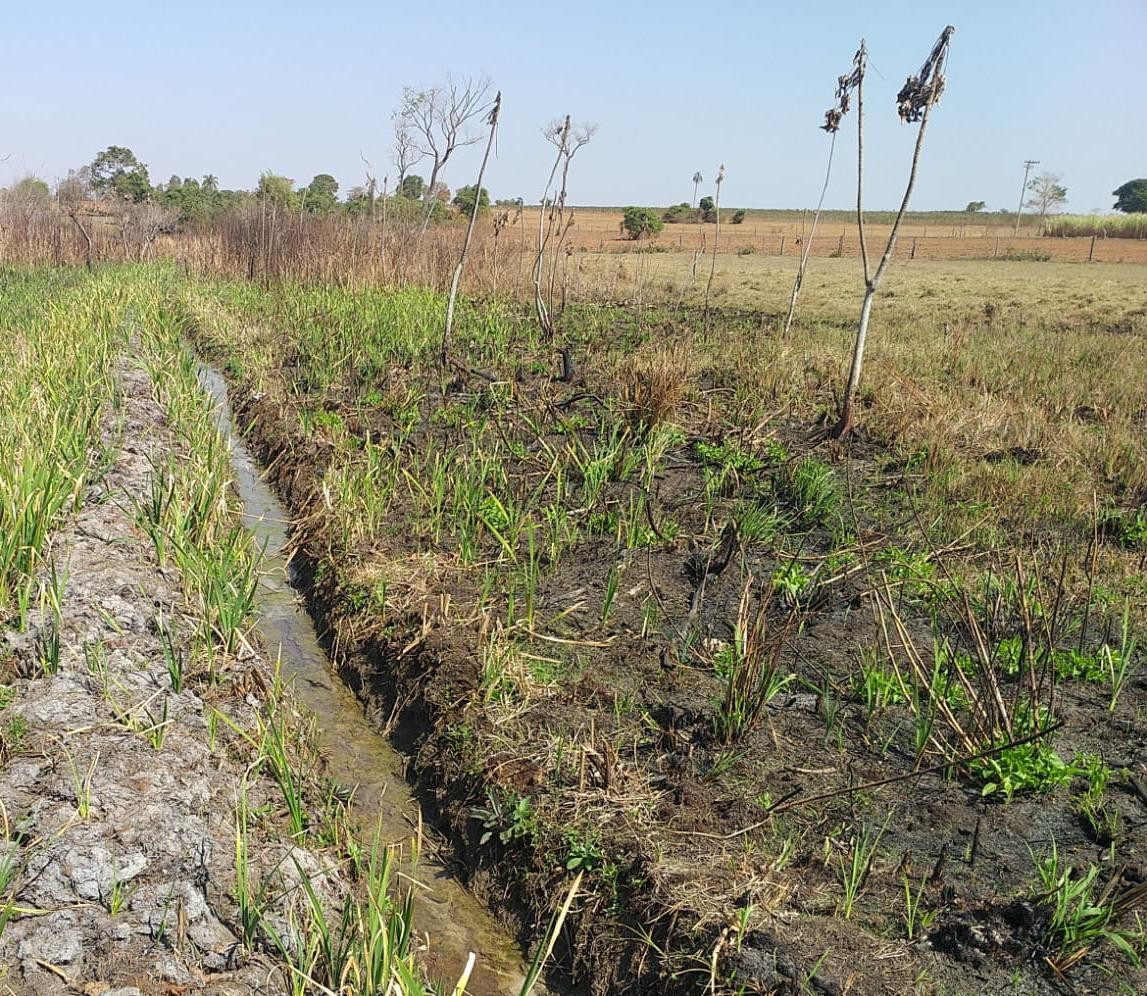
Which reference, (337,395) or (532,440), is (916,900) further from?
(337,395)

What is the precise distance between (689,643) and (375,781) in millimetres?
1384

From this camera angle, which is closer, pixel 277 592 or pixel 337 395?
pixel 277 592

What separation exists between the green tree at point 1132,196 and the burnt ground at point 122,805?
96127mm

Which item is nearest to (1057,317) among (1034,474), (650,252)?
(1034,474)

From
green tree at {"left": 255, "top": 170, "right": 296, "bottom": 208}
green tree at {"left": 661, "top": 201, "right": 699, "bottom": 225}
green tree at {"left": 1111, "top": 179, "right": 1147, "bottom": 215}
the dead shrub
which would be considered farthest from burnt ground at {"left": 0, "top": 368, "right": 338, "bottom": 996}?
green tree at {"left": 1111, "top": 179, "right": 1147, "bottom": 215}

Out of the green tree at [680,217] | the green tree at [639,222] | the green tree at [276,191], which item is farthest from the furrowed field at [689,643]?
the green tree at [680,217]

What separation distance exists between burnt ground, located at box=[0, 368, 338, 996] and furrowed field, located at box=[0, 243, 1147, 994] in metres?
0.04

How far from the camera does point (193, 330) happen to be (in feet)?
42.2

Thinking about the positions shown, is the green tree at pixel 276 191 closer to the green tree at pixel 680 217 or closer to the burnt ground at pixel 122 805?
the burnt ground at pixel 122 805

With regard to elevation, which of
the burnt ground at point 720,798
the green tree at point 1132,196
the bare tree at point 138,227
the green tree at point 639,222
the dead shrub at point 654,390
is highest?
the green tree at point 1132,196

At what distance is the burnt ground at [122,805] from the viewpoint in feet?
7.52

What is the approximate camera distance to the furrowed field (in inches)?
107

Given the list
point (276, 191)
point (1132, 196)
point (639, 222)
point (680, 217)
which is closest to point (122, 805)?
point (276, 191)

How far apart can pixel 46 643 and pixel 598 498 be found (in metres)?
3.02
